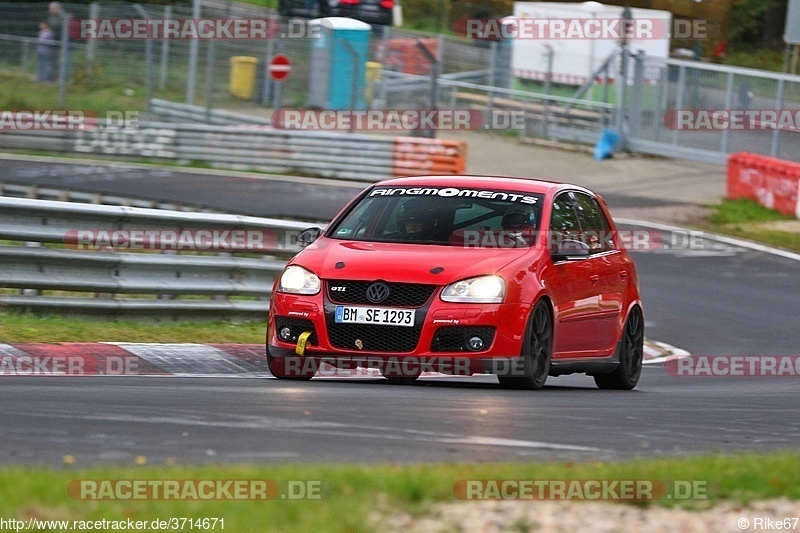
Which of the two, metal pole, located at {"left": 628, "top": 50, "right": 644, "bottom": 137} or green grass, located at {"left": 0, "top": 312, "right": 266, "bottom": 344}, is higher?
metal pole, located at {"left": 628, "top": 50, "right": 644, "bottom": 137}

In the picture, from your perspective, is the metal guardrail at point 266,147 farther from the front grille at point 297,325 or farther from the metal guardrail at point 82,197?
the front grille at point 297,325

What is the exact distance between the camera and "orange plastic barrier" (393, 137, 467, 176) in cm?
2792

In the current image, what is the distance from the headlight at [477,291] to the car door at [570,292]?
634mm

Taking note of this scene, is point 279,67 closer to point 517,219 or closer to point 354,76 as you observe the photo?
point 354,76

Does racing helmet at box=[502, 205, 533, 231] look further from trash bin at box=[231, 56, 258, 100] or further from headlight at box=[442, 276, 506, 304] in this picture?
trash bin at box=[231, 56, 258, 100]

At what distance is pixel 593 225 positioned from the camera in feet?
37.5

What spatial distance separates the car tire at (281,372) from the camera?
33.2 feet

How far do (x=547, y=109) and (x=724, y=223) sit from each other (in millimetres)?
9980

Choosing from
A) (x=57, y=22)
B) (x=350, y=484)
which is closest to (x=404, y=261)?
(x=350, y=484)

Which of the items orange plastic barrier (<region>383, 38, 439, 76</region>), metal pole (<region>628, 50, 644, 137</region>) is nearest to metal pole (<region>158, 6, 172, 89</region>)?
orange plastic barrier (<region>383, 38, 439, 76</region>)

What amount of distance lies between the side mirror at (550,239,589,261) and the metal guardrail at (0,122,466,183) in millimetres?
17440

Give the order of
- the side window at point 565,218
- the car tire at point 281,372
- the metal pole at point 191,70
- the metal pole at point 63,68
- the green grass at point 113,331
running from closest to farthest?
the car tire at point 281,372, the side window at point 565,218, the green grass at point 113,331, the metal pole at point 63,68, the metal pole at point 191,70

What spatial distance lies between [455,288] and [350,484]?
4.23 metres

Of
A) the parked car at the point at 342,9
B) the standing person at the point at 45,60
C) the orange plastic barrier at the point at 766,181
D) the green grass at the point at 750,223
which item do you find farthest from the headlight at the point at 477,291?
the parked car at the point at 342,9
